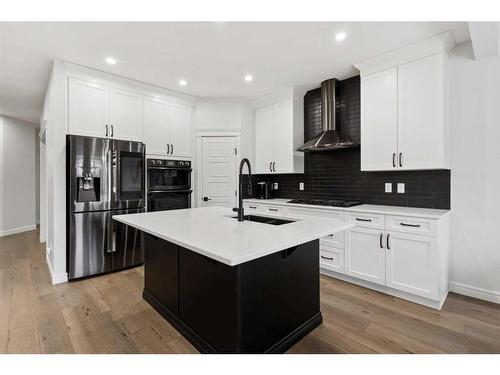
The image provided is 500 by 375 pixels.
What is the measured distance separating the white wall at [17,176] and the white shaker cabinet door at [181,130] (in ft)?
14.0

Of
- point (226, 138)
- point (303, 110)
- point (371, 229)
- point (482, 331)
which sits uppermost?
point (303, 110)

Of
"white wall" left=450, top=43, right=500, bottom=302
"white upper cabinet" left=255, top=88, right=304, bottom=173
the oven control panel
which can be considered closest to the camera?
"white wall" left=450, top=43, right=500, bottom=302

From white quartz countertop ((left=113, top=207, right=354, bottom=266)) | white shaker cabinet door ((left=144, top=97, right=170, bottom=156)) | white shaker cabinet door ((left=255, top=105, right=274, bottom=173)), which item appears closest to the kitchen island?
white quartz countertop ((left=113, top=207, right=354, bottom=266))

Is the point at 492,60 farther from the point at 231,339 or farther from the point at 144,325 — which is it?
the point at 144,325

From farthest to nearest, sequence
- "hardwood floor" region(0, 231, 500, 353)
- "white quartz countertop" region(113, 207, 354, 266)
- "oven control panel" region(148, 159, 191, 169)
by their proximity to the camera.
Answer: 1. "oven control panel" region(148, 159, 191, 169)
2. "hardwood floor" region(0, 231, 500, 353)
3. "white quartz countertop" region(113, 207, 354, 266)

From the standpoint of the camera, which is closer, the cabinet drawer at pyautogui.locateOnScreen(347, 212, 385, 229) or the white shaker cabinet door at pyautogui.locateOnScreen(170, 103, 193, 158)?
the cabinet drawer at pyautogui.locateOnScreen(347, 212, 385, 229)

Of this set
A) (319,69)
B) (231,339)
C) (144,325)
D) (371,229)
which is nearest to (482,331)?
(371,229)

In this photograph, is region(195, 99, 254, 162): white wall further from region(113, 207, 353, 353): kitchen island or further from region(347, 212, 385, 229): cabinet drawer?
region(113, 207, 353, 353): kitchen island

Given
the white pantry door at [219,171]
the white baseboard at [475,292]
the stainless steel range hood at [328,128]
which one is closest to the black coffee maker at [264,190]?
the white pantry door at [219,171]

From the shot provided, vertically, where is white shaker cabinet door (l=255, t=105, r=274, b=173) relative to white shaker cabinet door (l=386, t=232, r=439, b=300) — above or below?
above

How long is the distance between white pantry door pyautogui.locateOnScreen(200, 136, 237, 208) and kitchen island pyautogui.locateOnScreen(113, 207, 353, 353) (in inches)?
82.8

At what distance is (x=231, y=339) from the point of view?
5.01 ft

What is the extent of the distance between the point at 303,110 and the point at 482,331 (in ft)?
10.8

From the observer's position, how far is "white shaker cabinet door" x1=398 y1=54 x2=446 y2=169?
2.50m
